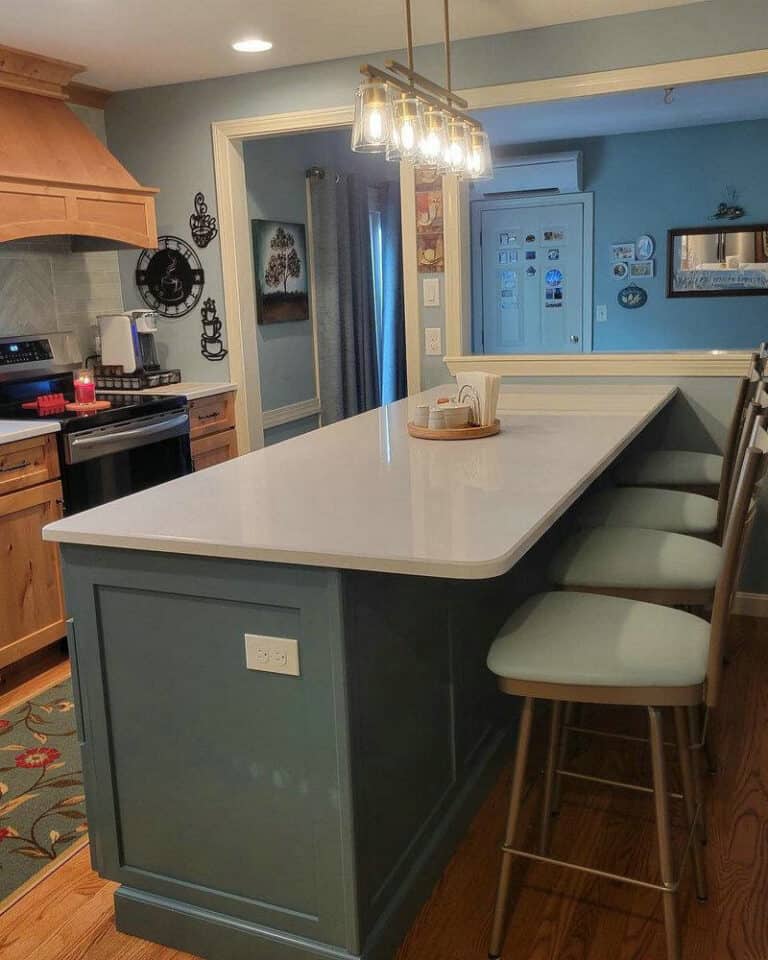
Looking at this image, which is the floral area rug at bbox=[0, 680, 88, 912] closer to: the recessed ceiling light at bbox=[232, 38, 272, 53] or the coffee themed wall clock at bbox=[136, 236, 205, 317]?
the coffee themed wall clock at bbox=[136, 236, 205, 317]

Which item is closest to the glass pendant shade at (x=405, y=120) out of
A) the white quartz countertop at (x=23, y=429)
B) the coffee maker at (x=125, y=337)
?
the white quartz countertop at (x=23, y=429)

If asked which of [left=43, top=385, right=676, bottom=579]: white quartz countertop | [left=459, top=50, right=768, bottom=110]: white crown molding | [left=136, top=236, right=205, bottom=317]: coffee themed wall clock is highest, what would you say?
[left=459, top=50, right=768, bottom=110]: white crown molding

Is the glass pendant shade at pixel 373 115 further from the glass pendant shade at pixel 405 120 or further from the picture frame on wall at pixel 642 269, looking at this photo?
the picture frame on wall at pixel 642 269

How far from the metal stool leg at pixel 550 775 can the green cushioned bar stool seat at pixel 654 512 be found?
740 mm

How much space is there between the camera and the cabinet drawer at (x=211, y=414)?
4273 millimetres

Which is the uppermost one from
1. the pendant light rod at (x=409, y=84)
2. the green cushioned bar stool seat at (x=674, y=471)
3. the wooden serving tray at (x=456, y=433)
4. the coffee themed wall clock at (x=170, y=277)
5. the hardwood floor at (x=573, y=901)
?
the pendant light rod at (x=409, y=84)

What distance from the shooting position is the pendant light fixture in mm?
2404

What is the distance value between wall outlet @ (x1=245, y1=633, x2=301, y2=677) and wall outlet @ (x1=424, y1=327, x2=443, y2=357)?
268 cm

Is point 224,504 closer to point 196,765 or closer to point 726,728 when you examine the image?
point 196,765

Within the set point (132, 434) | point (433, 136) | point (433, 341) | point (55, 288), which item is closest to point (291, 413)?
point (433, 341)

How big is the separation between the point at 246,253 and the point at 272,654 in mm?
3161

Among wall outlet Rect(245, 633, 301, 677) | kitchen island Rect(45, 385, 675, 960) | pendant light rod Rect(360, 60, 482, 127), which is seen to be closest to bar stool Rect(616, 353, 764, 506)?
kitchen island Rect(45, 385, 675, 960)

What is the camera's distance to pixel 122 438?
3.70 meters

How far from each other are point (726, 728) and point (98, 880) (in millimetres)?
1876
